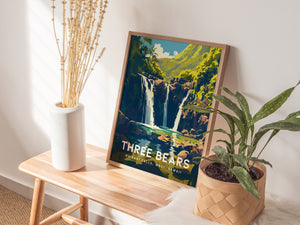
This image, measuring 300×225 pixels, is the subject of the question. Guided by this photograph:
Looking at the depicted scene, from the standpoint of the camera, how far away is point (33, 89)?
67.2 inches

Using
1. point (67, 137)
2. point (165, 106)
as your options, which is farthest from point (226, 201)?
point (67, 137)

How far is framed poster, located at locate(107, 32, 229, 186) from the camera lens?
1159 millimetres

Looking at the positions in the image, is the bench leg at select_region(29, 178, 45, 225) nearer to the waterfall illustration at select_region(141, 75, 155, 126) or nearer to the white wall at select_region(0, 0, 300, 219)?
the white wall at select_region(0, 0, 300, 219)

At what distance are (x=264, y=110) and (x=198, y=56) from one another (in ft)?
1.07

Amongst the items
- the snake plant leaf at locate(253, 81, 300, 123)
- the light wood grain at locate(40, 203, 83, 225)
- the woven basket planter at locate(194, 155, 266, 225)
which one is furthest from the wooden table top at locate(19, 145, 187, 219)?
the snake plant leaf at locate(253, 81, 300, 123)

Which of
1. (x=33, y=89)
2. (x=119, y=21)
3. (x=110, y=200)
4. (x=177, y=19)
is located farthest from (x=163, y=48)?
(x=33, y=89)

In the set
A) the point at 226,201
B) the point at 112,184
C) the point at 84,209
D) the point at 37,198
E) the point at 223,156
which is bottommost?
the point at 84,209

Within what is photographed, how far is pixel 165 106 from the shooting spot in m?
1.23

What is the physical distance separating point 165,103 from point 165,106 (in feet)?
0.04

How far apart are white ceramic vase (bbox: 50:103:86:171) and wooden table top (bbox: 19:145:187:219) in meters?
0.04

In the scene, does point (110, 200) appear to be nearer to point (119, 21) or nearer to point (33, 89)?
point (119, 21)

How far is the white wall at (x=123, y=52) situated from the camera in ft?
3.49

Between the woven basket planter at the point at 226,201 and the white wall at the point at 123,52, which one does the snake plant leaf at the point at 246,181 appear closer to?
the woven basket planter at the point at 226,201

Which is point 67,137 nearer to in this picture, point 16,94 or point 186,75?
point 186,75
